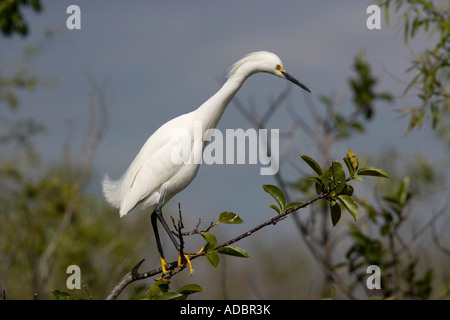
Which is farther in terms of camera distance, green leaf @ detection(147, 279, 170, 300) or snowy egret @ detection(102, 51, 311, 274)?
snowy egret @ detection(102, 51, 311, 274)

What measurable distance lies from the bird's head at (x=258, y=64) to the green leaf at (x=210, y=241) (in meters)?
0.65

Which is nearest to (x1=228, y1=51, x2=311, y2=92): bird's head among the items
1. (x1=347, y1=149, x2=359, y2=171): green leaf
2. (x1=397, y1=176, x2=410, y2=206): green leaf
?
(x1=347, y1=149, x2=359, y2=171): green leaf

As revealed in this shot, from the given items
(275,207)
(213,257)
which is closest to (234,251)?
(213,257)

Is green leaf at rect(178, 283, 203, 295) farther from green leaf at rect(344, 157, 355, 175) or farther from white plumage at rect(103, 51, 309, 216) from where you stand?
green leaf at rect(344, 157, 355, 175)

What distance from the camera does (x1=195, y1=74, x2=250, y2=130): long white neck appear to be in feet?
6.60

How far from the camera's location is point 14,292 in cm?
635

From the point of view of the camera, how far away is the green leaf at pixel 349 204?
1552mm

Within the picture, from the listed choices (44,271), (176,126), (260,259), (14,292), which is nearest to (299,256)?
(260,259)

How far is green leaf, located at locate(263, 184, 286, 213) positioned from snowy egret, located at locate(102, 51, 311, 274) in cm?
49

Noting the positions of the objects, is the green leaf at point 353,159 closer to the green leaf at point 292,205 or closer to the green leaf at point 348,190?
the green leaf at point 348,190

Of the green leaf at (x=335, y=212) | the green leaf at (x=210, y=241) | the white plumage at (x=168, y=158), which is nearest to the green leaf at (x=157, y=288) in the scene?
the green leaf at (x=210, y=241)
